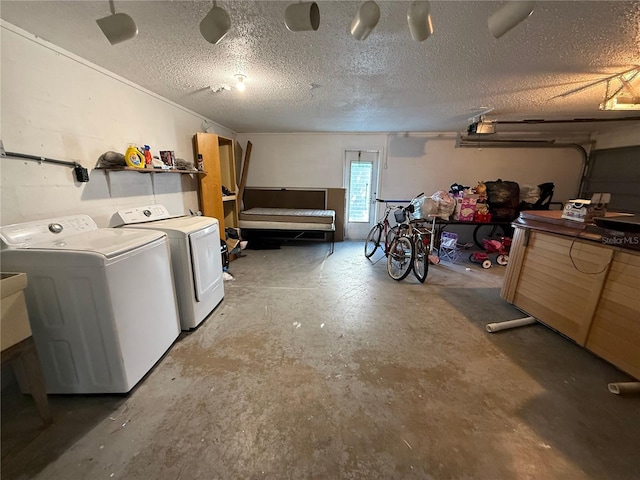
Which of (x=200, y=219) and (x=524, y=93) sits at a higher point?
(x=524, y=93)

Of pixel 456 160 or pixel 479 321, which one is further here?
pixel 456 160

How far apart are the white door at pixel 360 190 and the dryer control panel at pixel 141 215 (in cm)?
345

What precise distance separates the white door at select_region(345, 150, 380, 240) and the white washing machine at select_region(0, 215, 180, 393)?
160 inches

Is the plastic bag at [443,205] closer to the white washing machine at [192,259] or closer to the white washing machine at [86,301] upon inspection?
the white washing machine at [192,259]

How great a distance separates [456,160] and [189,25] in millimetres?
4793

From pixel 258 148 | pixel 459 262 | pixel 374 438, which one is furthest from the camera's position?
pixel 258 148

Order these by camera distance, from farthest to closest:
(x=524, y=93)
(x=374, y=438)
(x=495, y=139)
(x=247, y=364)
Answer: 1. (x=495, y=139)
2. (x=524, y=93)
3. (x=247, y=364)
4. (x=374, y=438)

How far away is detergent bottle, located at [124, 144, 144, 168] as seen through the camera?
85.7 inches

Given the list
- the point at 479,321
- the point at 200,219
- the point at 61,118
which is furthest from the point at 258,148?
the point at 479,321

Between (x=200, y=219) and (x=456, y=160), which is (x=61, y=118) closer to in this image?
(x=200, y=219)

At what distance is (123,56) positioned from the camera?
185cm

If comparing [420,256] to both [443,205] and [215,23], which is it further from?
[215,23]

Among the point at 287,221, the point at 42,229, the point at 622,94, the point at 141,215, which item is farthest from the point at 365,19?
the point at 287,221

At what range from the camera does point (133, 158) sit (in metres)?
2.21
